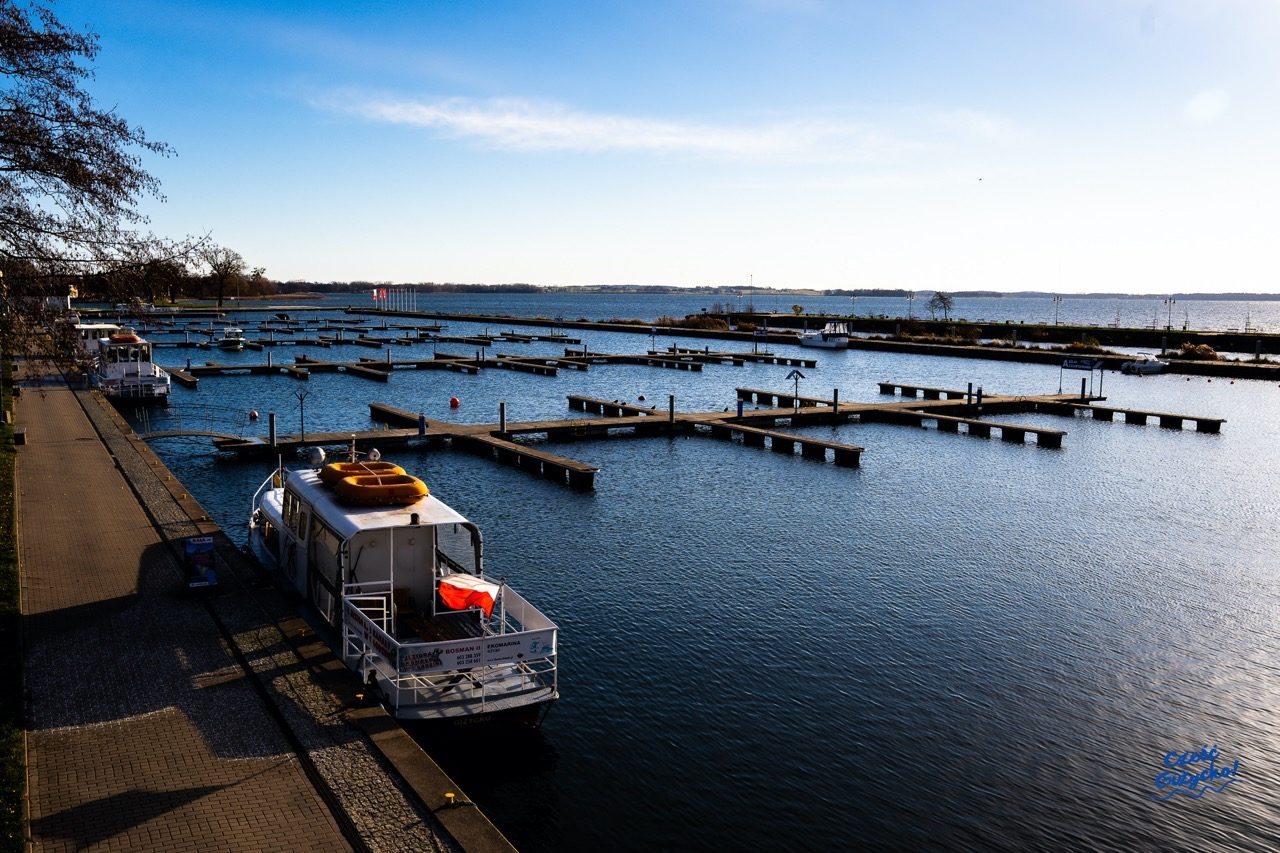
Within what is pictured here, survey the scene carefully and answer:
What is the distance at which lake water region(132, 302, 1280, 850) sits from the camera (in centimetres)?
1402

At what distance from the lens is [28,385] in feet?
174

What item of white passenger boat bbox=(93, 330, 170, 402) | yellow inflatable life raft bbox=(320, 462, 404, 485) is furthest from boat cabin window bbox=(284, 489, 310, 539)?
white passenger boat bbox=(93, 330, 170, 402)

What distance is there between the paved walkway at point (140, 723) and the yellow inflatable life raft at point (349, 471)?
3342mm

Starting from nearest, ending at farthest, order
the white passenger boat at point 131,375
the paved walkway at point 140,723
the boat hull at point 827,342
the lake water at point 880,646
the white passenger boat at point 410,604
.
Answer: the paved walkway at point 140,723
the lake water at point 880,646
the white passenger boat at point 410,604
the white passenger boat at point 131,375
the boat hull at point 827,342

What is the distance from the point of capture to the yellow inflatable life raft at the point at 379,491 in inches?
653

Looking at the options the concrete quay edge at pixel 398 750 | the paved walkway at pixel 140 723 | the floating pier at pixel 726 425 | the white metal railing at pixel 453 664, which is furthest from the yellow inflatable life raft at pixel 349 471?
the floating pier at pixel 726 425

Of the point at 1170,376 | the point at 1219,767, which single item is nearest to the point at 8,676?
the point at 1219,767

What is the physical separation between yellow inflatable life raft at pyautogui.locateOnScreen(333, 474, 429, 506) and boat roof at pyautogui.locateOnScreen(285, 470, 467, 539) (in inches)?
4.1

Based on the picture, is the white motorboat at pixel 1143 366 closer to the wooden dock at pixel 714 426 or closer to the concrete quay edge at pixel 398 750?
the wooden dock at pixel 714 426

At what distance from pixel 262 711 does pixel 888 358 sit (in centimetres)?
9323

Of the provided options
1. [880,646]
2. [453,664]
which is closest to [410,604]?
[453,664]

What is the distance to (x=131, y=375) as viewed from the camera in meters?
52.4

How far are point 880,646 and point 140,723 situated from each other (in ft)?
45.6

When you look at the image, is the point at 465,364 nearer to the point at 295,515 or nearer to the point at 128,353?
the point at 128,353
